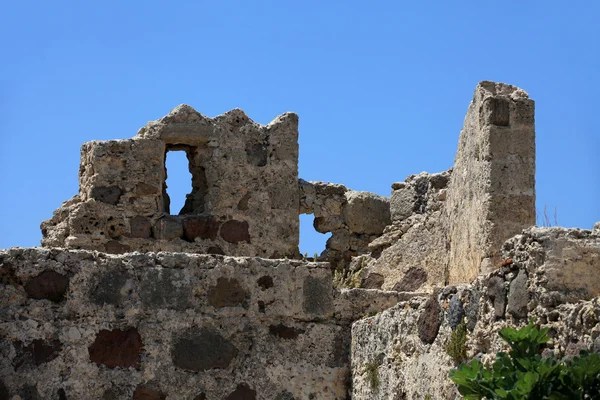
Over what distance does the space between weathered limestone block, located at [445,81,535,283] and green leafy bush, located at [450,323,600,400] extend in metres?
3.75

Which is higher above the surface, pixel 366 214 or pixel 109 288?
pixel 366 214

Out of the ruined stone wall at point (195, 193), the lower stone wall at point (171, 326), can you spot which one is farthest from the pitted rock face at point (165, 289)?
the ruined stone wall at point (195, 193)

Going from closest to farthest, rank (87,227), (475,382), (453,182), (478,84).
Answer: (475,382) < (478,84) < (453,182) < (87,227)

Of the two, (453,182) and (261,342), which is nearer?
(261,342)

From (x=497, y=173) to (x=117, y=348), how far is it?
3.01 metres

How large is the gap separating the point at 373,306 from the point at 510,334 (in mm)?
3229

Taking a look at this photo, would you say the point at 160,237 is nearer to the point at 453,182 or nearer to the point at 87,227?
the point at 87,227

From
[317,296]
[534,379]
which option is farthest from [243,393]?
[534,379]

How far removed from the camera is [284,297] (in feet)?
24.5

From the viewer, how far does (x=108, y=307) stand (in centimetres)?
711

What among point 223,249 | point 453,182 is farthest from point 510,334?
point 223,249

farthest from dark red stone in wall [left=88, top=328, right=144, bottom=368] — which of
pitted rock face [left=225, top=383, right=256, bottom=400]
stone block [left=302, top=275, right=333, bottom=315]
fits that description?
stone block [left=302, top=275, right=333, bottom=315]

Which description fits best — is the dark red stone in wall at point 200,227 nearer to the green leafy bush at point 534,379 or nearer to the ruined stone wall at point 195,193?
the ruined stone wall at point 195,193

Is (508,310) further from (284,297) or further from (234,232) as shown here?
(234,232)
